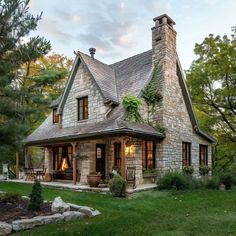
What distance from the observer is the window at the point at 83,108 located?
15762 mm

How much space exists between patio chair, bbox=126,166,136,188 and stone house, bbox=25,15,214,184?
16.4 inches

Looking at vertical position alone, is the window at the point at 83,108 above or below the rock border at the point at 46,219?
above

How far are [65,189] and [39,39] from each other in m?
7.64

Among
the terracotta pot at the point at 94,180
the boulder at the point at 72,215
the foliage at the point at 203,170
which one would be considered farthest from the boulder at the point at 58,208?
the foliage at the point at 203,170

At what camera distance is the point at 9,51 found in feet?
24.8

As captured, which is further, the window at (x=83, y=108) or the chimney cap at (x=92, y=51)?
the chimney cap at (x=92, y=51)

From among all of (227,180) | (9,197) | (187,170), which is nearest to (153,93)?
(187,170)

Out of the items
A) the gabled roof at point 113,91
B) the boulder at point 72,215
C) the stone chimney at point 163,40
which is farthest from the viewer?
the stone chimney at point 163,40

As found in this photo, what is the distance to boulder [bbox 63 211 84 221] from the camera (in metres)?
6.94

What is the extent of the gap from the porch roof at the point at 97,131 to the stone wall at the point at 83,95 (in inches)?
17.6

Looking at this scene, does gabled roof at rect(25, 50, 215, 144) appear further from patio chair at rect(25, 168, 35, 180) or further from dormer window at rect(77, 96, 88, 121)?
patio chair at rect(25, 168, 35, 180)

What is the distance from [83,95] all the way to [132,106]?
138 inches

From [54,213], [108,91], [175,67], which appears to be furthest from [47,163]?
[54,213]

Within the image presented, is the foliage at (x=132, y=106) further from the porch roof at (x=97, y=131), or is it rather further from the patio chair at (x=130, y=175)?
the patio chair at (x=130, y=175)
